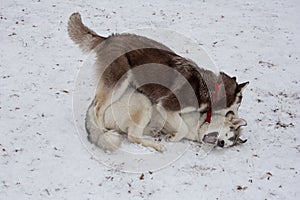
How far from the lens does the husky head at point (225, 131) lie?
5.20 m

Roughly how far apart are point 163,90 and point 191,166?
1034 millimetres

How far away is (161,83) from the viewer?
16.9ft

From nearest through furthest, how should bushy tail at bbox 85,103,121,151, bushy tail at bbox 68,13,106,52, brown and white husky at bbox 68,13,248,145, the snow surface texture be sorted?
1. the snow surface texture
2. bushy tail at bbox 85,103,121,151
3. brown and white husky at bbox 68,13,248,145
4. bushy tail at bbox 68,13,106,52

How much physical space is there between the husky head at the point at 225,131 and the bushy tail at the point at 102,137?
1.19 metres

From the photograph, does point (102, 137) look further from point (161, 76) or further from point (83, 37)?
point (83, 37)

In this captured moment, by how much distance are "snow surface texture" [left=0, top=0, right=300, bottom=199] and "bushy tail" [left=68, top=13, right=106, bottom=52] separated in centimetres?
101

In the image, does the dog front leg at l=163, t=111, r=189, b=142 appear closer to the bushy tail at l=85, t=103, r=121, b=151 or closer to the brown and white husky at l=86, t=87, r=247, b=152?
the brown and white husky at l=86, t=87, r=247, b=152

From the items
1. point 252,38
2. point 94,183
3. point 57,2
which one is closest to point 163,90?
point 94,183

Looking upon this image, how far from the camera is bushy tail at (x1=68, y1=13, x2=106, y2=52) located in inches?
214

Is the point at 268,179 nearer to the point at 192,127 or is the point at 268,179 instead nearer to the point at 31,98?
the point at 192,127

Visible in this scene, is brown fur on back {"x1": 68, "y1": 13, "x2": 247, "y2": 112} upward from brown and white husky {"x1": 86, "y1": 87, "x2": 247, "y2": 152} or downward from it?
upward

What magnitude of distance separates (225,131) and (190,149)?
0.52m

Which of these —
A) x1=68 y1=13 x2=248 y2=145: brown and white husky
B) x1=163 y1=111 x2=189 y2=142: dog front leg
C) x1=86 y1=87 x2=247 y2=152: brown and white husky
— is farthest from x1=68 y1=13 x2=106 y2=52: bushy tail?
x1=163 y1=111 x2=189 y2=142: dog front leg

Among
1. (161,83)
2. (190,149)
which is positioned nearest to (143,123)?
(161,83)
